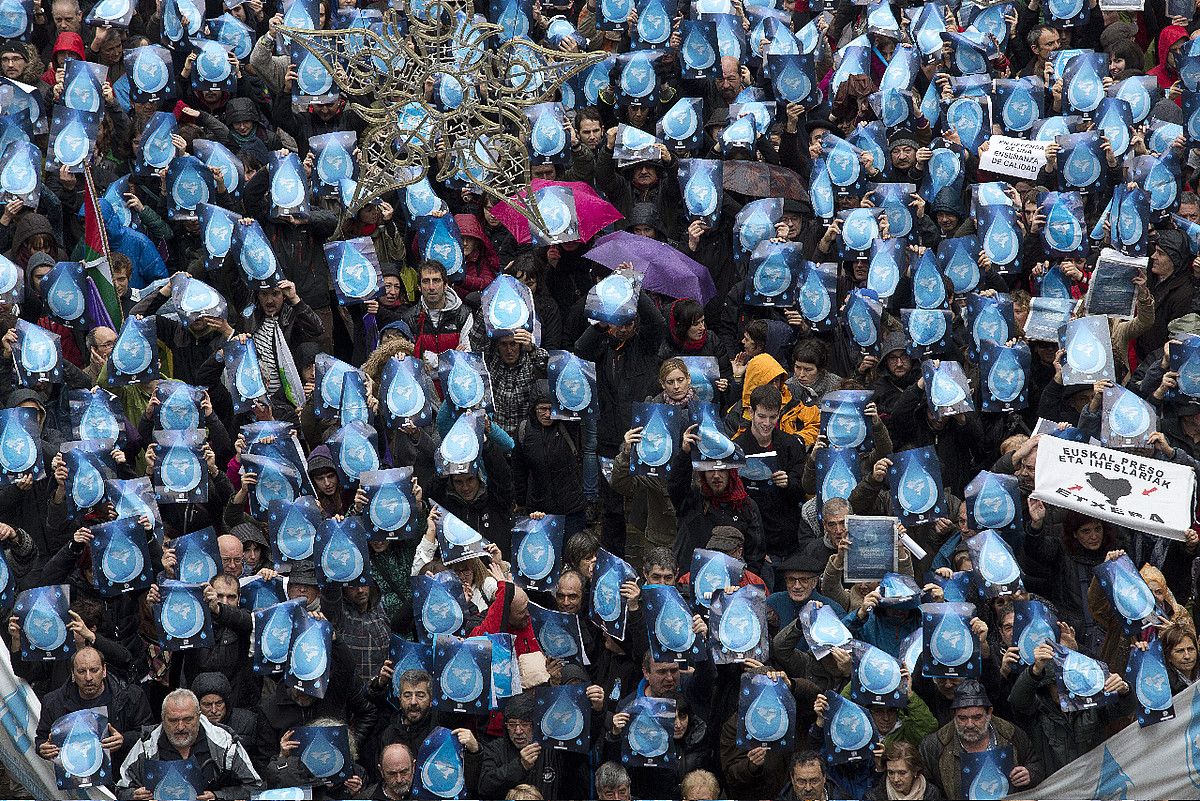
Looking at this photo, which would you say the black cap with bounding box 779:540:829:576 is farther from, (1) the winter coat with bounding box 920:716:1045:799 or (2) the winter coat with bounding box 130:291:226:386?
(2) the winter coat with bounding box 130:291:226:386

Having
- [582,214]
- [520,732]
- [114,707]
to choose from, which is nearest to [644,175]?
[582,214]

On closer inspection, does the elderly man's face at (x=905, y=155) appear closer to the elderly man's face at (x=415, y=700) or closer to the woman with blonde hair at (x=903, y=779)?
the woman with blonde hair at (x=903, y=779)

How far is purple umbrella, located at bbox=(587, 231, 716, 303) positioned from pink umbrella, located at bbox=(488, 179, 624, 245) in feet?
0.43

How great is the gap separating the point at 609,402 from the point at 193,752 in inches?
145

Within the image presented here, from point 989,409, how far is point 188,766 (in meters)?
5.19

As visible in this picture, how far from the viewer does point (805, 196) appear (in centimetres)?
1852

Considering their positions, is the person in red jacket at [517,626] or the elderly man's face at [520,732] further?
the person in red jacket at [517,626]

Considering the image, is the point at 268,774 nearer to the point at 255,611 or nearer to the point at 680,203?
the point at 255,611

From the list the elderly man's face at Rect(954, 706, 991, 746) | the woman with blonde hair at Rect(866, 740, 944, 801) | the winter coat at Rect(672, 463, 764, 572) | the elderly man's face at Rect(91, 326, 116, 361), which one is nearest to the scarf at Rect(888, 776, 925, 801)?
the woman with blonde hair at Rect(866, 740, 944, 801)

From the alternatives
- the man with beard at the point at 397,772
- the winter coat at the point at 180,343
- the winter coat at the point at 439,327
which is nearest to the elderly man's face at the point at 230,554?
the winter coat at the point at 180,343

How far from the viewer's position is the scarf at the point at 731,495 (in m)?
16.3

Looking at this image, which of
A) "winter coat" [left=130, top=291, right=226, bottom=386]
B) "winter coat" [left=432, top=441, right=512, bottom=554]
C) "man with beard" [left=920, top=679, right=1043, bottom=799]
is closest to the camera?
"man with beard" [left=920, top=679, right=1043, bottom=799]

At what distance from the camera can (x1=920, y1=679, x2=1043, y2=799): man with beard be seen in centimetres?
1488

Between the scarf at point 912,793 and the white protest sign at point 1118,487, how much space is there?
1858 millimetres
